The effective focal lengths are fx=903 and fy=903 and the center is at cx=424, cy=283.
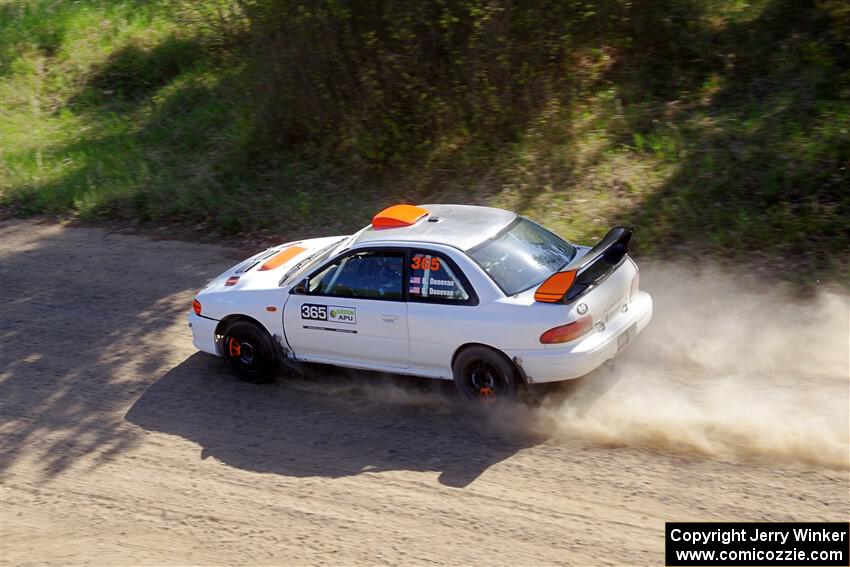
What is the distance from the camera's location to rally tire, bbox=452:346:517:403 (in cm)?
733

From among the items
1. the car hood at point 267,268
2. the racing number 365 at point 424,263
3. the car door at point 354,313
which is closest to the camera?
the racing number 365 at point 424,263

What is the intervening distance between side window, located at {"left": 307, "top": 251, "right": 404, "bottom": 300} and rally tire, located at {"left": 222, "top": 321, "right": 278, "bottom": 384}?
→ 0.74 m

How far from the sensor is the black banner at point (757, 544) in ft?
18.2

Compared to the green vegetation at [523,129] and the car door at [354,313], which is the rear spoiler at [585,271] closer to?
the car door at [354,313]

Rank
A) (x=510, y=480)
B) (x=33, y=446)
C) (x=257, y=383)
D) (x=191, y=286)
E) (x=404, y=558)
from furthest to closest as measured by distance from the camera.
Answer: (x=191, y=286) → (x=257, y=383) → (x=33, y=446) → (x=510, y=480) → (x=404, y=558)

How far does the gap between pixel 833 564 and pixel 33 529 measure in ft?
18.3

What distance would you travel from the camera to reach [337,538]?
6.19 meters

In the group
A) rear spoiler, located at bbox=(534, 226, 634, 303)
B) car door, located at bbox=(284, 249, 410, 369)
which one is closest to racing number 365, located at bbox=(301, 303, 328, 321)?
car door, located at bbox=(284, 249, 410, 369)

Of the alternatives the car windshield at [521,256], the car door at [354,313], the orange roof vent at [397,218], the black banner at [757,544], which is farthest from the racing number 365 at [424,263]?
the black banner at [757,544]

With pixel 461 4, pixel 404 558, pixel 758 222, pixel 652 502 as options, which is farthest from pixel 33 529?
pixel 461 4

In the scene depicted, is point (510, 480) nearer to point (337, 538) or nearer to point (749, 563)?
point (337, 538)

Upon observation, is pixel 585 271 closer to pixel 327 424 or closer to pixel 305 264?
pixel 327 424

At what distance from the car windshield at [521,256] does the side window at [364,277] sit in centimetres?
71

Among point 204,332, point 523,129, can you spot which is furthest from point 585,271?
point 523,129
